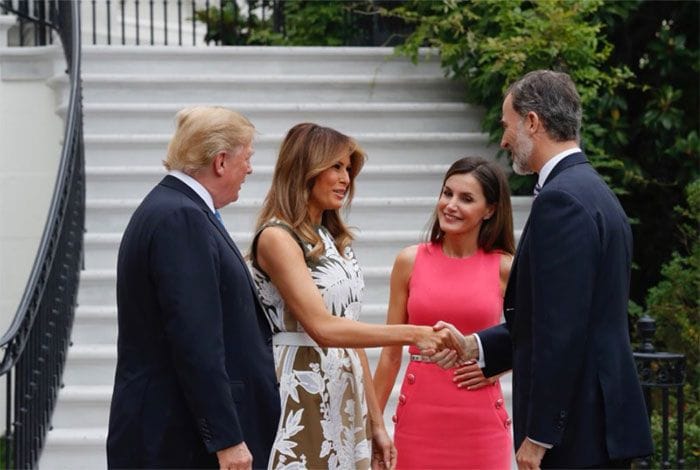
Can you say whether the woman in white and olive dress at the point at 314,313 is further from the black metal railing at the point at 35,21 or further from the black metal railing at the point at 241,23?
the black metal railing at the point at 241,23

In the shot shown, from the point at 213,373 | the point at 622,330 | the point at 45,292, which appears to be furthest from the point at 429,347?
the point at 45,292

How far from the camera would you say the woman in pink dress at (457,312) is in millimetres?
4965

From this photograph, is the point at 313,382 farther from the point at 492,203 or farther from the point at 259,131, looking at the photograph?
the point at 259,131

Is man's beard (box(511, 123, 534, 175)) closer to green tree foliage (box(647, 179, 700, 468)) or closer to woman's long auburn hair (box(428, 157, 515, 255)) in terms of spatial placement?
woman's long auburn hair (box(428, 157, 515, 255))

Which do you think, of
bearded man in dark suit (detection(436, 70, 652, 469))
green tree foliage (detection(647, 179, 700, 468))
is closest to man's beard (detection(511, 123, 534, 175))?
bearded man in dark suit (detection(436, 70, 652, 469))

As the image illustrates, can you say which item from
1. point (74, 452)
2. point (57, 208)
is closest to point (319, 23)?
point (57, 208)

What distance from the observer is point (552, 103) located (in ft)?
13.4

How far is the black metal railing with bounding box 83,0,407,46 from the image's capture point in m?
10.9

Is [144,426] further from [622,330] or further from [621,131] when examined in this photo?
[621,131]

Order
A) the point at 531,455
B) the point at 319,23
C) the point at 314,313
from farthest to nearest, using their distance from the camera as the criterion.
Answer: the point at 319,23, the point at 314,313, the point at 531,455

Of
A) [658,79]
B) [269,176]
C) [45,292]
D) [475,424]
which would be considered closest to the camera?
[475,424]

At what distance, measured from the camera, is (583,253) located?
384 cm

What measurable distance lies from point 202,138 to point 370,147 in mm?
5104

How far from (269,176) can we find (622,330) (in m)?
4.87
